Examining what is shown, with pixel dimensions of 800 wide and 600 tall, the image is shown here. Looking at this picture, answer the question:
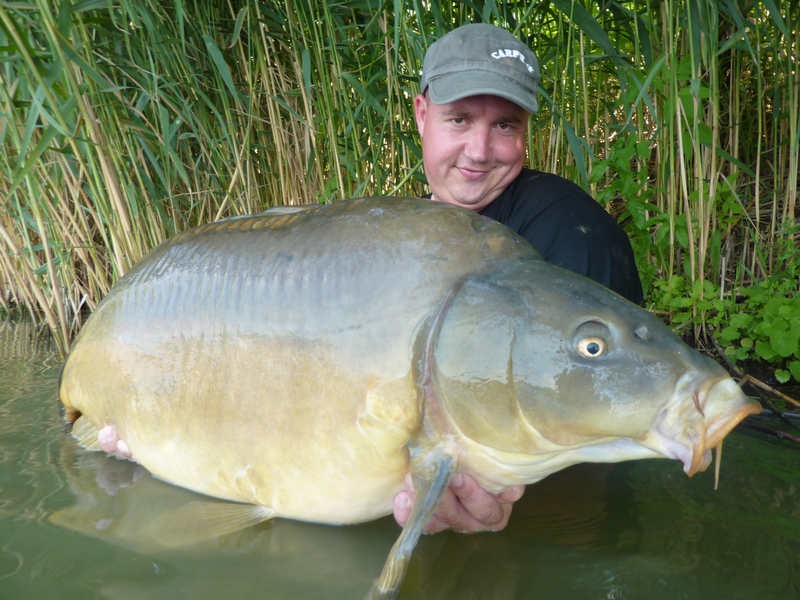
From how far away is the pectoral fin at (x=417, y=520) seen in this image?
116 centimetres

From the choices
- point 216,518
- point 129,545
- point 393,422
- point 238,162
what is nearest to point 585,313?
point 393,422

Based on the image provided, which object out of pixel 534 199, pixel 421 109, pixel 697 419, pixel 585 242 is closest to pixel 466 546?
pixel 697 419

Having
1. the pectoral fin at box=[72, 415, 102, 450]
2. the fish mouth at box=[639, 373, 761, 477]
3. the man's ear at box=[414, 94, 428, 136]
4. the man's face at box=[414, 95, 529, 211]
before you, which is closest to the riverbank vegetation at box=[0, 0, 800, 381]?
the man's ear at box=[414, 94, 428, 136]

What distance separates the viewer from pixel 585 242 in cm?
178

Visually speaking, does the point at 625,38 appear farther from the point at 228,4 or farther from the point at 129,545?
the point at 129,545

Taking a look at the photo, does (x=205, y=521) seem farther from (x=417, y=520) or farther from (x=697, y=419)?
(x=697, y=419)

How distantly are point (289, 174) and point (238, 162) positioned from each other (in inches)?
16.2

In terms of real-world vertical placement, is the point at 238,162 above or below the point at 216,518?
above

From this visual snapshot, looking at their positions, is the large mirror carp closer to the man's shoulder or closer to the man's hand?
the man's hand

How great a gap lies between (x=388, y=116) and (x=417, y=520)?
1.88m

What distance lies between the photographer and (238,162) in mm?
2951

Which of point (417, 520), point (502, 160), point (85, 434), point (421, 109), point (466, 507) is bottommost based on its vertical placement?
point (85, 434)

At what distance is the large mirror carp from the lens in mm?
1134

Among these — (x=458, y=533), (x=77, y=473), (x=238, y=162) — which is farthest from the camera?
(x=238, y=162)
